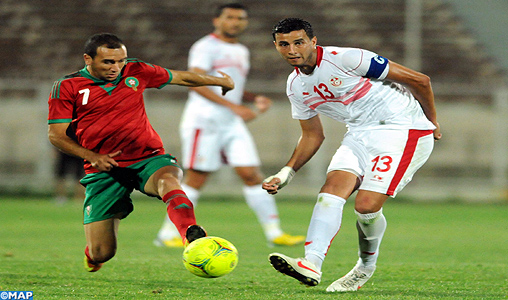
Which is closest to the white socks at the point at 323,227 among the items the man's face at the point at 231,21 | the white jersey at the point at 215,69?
the white jersey at the point at 215,69

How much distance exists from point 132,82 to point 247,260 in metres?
2.21

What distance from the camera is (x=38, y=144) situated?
16094 millimetres

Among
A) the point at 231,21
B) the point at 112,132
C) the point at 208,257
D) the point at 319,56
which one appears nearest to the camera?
the point at 208,257

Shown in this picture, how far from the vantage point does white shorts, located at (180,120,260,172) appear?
838cm

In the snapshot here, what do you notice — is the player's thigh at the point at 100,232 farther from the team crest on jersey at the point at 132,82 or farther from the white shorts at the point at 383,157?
the white shorts at the point at 383,157

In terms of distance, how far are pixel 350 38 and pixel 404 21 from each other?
5.17ft

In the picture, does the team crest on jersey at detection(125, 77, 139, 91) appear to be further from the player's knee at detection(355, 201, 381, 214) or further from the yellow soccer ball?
the player's knee at detection(355, 201, 381, 214)

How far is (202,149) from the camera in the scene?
27.8 feet

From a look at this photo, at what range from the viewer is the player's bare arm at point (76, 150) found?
4.71 metres

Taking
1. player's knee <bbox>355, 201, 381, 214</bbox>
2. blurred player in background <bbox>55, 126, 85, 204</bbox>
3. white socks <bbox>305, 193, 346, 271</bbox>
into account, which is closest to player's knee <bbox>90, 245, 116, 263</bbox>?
white socks <bbox>305, 193, 346, 271</bbox>

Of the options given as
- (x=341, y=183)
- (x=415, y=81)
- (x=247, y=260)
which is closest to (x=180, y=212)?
(x=341, y=183)

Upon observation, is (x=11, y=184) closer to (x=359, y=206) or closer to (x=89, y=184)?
(x=89, y=184)

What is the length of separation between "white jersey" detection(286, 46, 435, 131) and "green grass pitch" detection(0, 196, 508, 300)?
44.3 inches

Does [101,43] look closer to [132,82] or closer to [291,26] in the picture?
[132,82]
